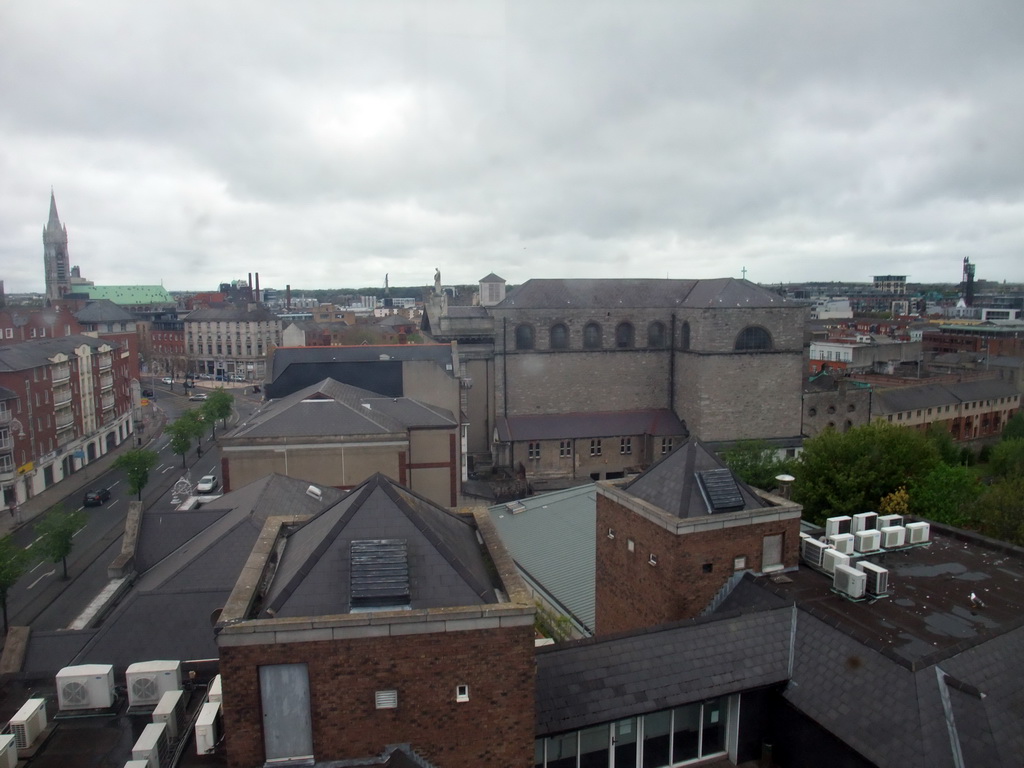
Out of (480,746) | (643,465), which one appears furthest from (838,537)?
(643,465)

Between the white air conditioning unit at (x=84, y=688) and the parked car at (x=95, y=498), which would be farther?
the parked car at (x=95, y=498)

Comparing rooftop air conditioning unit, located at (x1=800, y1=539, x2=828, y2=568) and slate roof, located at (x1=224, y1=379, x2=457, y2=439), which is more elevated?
slate roof, located at (x1=224, y1=379, x2=457, y2=439)

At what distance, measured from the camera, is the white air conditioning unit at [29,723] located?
10453 millimetres

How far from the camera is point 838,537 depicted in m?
15.4

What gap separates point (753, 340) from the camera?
44.0 meters

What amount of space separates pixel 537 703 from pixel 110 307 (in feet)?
283

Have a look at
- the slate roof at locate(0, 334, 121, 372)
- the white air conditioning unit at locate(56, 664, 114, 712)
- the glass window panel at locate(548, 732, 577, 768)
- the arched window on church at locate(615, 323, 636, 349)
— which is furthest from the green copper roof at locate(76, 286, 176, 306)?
the glass window panel at locate(548, 732, 577, 768)

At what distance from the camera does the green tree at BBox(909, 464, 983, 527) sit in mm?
26766

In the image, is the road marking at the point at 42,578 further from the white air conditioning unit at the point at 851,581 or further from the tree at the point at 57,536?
the white air conditioning unit at the point at 851,581

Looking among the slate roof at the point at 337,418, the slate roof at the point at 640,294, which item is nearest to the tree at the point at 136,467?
the slate roof at the point at 337,418

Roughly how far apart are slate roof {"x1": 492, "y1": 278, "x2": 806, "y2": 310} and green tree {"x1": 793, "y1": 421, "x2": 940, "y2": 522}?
1561cm

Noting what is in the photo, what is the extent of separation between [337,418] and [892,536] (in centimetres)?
1912

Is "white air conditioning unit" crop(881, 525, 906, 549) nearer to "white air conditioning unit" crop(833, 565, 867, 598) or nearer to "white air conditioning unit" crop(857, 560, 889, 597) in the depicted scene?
"white air conditioning unit" crop(857, 560, 889, 597)

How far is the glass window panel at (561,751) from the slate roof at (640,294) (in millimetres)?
34847
